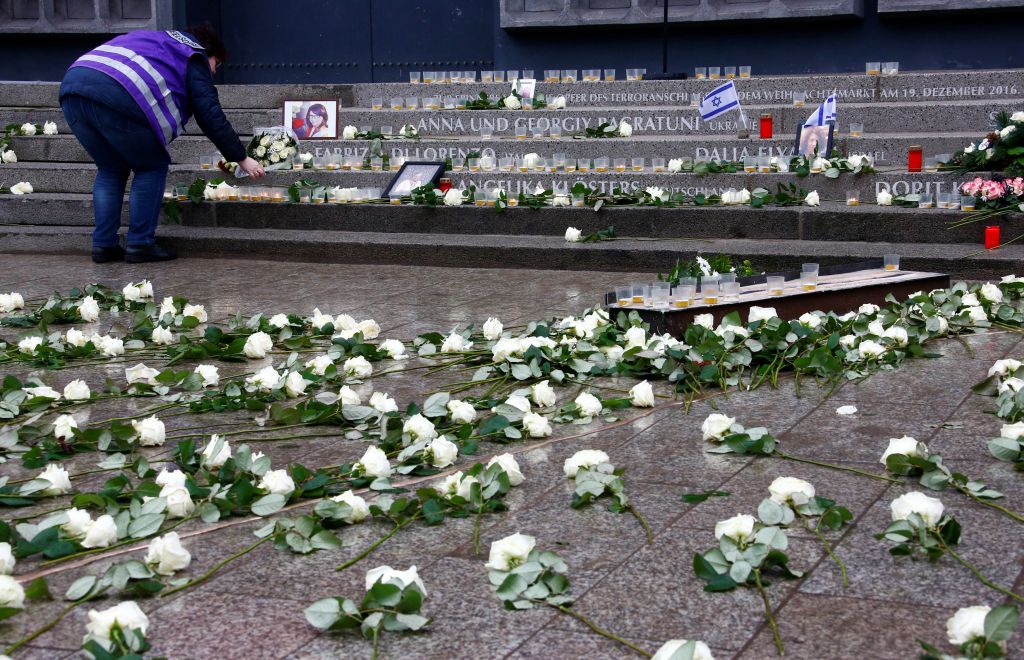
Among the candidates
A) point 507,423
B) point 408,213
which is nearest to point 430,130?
point 408,213

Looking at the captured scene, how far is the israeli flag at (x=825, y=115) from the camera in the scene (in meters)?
8.09

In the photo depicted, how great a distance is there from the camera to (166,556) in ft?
8.98

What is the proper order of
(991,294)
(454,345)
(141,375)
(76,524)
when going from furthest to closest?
(991,294)
(454,345)
(141,375)
(76,524)

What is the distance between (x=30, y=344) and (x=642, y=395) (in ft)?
8.72

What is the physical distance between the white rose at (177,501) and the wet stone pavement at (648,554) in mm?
52

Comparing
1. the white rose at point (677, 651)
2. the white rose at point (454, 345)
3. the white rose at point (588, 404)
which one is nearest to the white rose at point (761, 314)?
the white rose at point (588, 404)

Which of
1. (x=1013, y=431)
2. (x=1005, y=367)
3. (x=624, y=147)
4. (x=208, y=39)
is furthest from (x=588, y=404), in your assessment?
(x=624, y=147)

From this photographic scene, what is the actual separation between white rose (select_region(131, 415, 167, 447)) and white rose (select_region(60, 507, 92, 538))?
0.81m

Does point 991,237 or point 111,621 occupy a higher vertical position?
point 991,237

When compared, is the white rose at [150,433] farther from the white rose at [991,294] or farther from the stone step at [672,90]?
the stone step at [672,90]

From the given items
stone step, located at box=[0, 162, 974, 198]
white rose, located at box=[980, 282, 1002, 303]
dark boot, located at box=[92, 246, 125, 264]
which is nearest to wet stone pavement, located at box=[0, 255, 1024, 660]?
white rose, located at box=[980, 282, 1002, 303]

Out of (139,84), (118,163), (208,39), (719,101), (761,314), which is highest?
(208,39)

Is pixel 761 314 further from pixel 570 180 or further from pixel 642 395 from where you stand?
pixel 570 180

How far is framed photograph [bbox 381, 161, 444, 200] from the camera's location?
8805 mm
